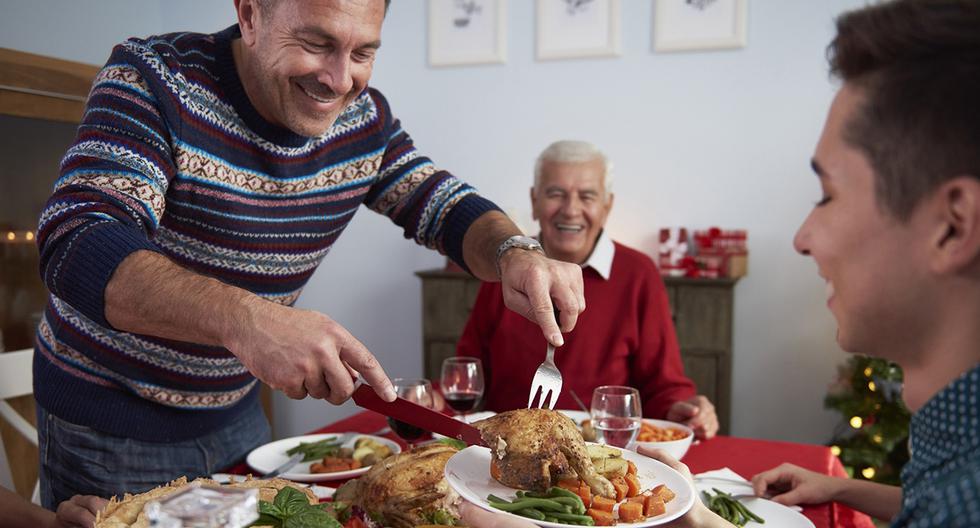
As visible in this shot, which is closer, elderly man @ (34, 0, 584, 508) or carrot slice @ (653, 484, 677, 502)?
carrot slice @ (653, 484, 677, 502)

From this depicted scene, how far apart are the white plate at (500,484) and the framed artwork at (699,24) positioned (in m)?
3.64

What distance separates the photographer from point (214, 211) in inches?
69.1

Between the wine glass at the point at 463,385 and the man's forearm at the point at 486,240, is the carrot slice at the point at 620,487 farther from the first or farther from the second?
the wine glass at the point at 463,385

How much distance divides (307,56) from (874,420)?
11.2 feet

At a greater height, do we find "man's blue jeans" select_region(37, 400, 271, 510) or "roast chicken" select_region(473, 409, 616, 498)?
"roast chicken" select_region(473, 409, 616, 498)

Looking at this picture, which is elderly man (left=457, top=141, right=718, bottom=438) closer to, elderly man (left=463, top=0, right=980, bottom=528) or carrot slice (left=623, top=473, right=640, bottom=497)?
carrot slice (left=623, top=473, right=640, bottom=497)

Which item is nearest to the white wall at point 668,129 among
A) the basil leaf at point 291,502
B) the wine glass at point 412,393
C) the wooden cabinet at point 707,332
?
the wooden cabinet at point 707,332

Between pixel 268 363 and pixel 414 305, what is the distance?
4037mm

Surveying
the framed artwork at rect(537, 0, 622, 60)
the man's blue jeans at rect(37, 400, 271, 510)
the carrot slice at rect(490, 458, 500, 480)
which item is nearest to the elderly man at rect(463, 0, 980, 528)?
the carrot slice at rect(490, 458, 500, 480)

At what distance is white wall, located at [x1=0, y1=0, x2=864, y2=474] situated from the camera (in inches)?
173

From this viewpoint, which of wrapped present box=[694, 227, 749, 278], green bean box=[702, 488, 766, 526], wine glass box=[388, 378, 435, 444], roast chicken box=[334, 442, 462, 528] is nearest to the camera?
roast chicken box=[334, 442, 462, 528]

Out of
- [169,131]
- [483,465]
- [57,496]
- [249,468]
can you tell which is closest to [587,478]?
[483,465]

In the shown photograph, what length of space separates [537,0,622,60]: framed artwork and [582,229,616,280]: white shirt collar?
2.01 meters

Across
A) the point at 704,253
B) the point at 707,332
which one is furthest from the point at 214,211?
the point at 704,253
